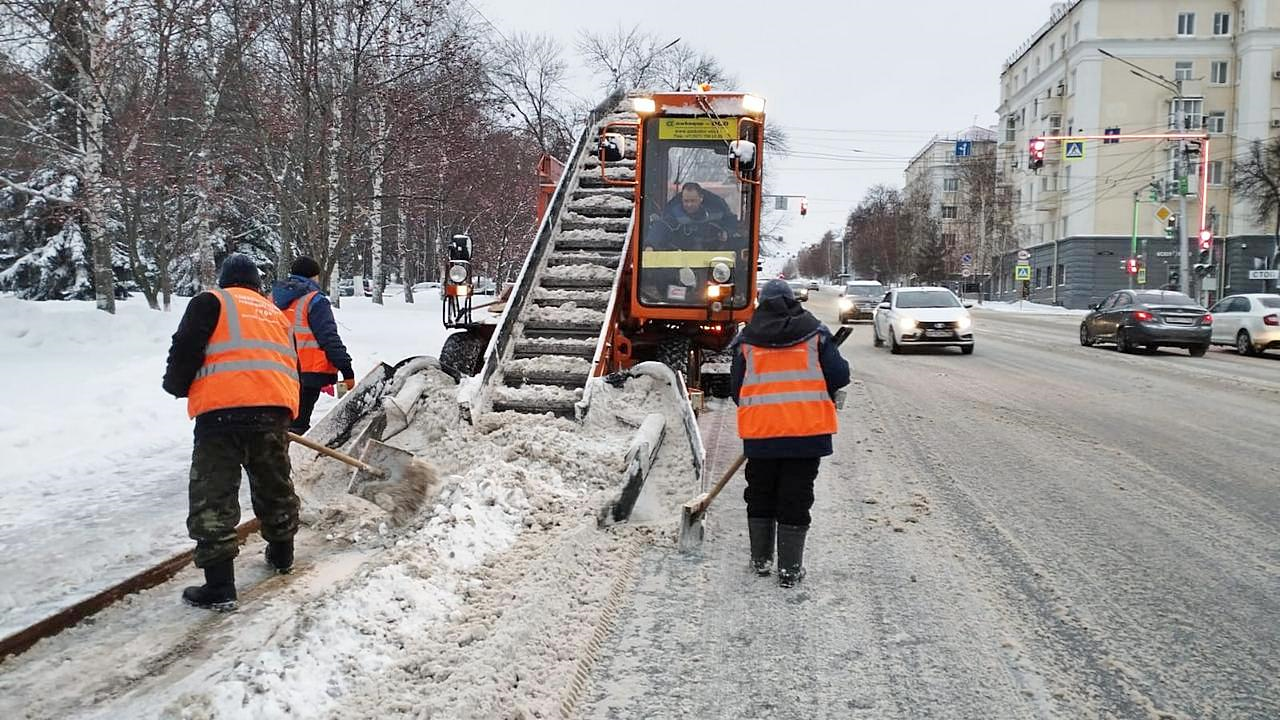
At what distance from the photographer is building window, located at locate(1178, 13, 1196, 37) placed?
54.7 meters

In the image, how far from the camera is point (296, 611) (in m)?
4.09

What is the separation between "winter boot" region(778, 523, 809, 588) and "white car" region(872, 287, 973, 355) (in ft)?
49.0

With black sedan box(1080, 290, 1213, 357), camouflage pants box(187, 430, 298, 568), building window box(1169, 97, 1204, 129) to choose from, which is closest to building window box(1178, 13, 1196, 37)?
building window box(1169, 97, 1204, 129)

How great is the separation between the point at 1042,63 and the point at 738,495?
68.0 m

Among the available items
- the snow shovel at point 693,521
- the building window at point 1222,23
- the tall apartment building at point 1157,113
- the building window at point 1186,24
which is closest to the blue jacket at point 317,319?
the snow shovel at point 693,521

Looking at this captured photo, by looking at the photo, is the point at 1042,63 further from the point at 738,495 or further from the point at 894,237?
the point at 738,495

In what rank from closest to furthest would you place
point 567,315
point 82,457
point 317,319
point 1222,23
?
point 317,319 → point 82,457 → point 567,315 → point 1222,23

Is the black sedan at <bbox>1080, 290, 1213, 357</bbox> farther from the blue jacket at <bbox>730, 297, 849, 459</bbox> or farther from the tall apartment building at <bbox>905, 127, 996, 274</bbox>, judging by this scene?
the tall apartment building at <bbox>905, 127, 996, 274</bbox>

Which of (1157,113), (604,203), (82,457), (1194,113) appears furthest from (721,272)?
(1194,113)

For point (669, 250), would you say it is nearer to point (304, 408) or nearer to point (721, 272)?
point (721, 272)

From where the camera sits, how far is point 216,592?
4.39 m

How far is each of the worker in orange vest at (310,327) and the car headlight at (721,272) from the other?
12.8ft

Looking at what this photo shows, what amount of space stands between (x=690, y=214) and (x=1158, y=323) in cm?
1431

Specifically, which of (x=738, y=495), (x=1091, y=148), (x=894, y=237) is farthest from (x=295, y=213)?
(x=894, y=237)
